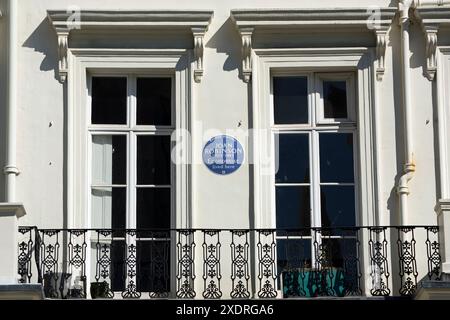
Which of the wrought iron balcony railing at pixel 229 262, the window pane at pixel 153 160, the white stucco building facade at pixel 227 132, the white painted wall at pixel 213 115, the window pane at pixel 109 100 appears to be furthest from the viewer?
the window pane at pixel 109 100

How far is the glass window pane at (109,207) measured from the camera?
20.6 meters

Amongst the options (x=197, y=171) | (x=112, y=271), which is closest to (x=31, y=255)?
(x=112, y=271)

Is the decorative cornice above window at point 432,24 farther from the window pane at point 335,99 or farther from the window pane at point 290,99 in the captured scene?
the window pane at point 290,99

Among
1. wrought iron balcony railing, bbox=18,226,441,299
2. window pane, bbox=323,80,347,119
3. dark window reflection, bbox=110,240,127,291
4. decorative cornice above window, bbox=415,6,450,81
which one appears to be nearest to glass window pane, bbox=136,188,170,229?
wrought iron balcony railing, bbox=18,226,441,299

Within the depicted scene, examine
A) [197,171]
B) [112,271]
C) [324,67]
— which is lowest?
[112,271]

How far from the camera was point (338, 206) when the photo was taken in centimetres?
2070

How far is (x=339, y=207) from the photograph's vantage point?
2069 centimetres

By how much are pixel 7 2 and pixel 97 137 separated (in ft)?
6.76

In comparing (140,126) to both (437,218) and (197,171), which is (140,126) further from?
(437,218)

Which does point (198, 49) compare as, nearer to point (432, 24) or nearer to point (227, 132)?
point (227, 132)

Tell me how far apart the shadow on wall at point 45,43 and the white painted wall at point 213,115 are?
13mm

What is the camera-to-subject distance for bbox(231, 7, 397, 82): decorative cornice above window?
2067 cm

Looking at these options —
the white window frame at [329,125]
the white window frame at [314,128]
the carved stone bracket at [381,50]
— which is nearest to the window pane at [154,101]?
the white window frame at [329,125]

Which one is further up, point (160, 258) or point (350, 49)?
point (350, 49)
